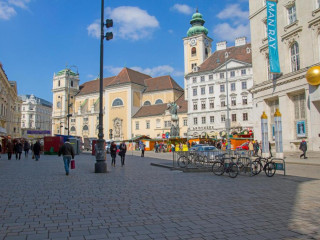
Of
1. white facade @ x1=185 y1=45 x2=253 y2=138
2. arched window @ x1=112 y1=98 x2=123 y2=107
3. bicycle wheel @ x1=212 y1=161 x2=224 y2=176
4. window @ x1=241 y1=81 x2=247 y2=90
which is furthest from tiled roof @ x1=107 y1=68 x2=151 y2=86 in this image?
bicycle wheel @ x1=212 y1=161 x2=224 y2=176

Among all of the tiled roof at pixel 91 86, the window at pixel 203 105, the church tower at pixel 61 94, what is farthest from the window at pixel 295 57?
the church tower at pixel 61 94

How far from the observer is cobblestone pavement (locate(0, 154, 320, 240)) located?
15.8 ft

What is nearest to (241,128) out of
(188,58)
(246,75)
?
(246,75)

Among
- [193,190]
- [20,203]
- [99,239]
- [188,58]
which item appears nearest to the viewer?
→ [99,239]

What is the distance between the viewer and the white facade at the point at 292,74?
24.5 m

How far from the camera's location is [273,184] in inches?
410

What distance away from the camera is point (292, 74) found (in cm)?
2645

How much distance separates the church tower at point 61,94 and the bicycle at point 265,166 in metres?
87.1

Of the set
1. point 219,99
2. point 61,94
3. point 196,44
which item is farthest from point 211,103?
point 61,94

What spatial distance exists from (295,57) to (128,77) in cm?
5815

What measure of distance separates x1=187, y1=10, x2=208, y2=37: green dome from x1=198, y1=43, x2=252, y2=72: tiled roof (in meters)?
14.0

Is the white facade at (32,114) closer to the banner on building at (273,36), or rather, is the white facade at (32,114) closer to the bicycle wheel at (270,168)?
the banner on building at (273,36)

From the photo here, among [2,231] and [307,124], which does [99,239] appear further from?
[307,124]

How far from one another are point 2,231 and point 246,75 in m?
55.8
